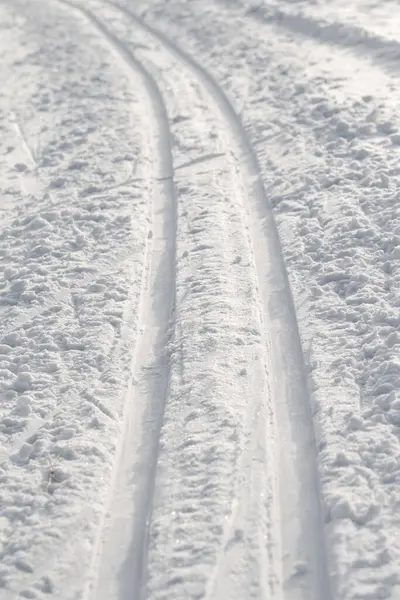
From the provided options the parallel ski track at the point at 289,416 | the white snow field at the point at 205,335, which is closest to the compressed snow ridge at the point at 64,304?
the white snow field at the point at 205,335

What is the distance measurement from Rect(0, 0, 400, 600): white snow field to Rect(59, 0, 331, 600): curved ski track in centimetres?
1

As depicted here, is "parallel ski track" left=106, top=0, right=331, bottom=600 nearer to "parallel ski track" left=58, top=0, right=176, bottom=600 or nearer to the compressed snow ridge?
"parallel ski track" left=58, top=0, right=176, bottom=600

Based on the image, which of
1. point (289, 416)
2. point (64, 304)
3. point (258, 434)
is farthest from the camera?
point (64, 304)

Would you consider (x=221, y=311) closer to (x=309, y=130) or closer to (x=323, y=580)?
(x=323, y=580)

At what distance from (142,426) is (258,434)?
0.54 metres

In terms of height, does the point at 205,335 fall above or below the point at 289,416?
above

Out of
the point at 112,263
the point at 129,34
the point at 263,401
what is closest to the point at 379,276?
the point at 263,401

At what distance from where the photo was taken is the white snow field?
9.98ft

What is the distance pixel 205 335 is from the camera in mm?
4152

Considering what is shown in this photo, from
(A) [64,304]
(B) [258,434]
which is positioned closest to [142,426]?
(B) [258,434]

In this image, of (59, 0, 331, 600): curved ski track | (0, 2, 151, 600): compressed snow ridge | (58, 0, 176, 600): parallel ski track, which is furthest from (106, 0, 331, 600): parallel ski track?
(0, 2, 151, 600): compressed snow ridge

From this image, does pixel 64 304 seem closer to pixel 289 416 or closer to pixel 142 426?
pixel 142 426

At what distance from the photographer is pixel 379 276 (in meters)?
4.44

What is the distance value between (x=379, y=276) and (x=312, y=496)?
160 centimetres
